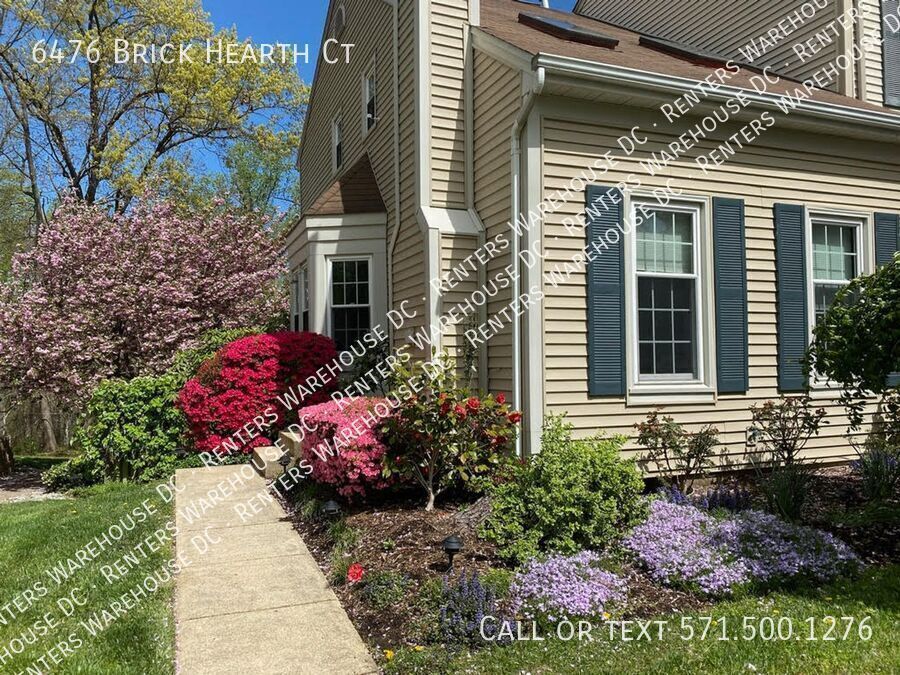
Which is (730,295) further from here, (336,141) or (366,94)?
(336,141)

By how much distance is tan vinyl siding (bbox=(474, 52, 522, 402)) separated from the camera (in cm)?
659

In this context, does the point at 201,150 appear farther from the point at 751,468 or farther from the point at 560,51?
the point at 751,468

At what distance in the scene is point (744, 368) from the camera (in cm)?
691

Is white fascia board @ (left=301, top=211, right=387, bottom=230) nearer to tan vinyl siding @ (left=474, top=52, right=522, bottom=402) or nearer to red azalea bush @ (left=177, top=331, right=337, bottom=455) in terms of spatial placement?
red azalea bush @ (left=177, top=331, right=337, bottom=455)

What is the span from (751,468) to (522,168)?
4070 millimetres

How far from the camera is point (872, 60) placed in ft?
29.3

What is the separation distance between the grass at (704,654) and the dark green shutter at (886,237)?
5.22 metres

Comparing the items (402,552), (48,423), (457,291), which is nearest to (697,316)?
(457,291)

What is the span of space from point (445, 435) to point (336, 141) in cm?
874

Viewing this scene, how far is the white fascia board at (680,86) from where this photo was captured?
19.5 ft

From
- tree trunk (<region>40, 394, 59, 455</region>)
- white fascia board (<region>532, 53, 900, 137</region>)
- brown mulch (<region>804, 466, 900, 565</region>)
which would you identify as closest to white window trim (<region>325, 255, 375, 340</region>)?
white fascia board (<region>532, 53, 900, 137</region>)

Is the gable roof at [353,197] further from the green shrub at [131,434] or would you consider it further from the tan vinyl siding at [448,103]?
the green shrub at [131,434]

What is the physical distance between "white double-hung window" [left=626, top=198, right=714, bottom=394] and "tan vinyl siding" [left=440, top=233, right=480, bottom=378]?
5.63ft

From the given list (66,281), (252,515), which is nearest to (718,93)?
(252,515)
